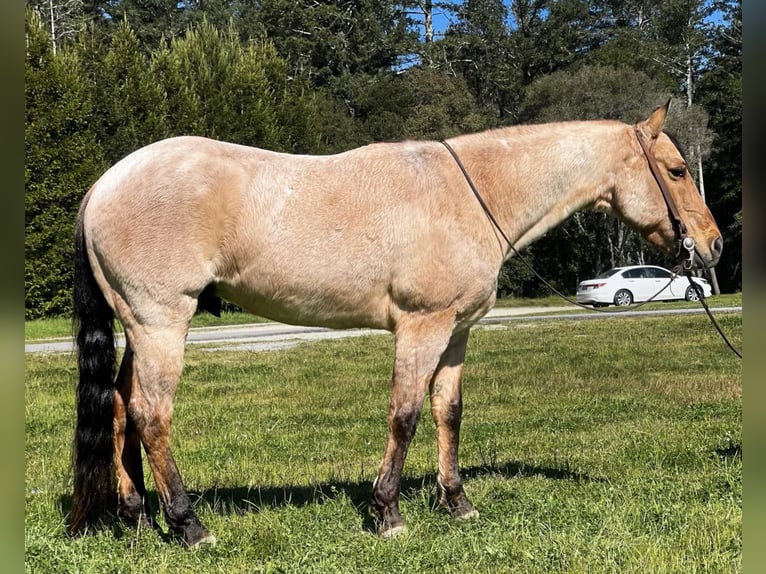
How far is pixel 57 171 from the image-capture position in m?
20.5

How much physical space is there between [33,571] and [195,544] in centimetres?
83

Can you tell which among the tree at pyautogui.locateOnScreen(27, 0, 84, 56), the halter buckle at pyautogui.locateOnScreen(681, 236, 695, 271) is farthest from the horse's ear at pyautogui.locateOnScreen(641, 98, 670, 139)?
the tree at pyautogui.locateOnScreen(27, 0, 84, 56)

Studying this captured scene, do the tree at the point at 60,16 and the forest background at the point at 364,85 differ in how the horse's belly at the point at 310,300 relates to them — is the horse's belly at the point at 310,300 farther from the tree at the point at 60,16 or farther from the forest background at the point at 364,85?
the tree at the point at 60,16

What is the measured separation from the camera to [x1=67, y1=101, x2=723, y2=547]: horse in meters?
3.91

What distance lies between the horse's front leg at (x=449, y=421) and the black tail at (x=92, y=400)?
2.14m

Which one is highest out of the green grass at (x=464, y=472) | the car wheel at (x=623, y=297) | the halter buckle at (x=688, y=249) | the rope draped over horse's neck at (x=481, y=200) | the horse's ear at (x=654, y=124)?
the horse's ear at (x=654, y=124)

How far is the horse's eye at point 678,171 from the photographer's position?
15.0 ft

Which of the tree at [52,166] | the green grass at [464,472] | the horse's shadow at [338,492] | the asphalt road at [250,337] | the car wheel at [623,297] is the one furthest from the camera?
the car wheel at [623,297]

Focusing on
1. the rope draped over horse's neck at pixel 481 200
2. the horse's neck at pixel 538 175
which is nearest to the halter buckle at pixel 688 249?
the horse's neck at pixel 538 175

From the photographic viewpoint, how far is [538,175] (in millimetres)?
4598

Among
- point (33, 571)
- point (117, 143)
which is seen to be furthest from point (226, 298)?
A: point (117, 143)

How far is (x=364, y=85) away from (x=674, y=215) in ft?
131

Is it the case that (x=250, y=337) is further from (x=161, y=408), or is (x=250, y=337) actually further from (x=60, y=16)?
(x=60, y=16)

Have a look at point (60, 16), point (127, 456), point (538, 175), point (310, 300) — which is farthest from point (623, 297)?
point (60, 16)
